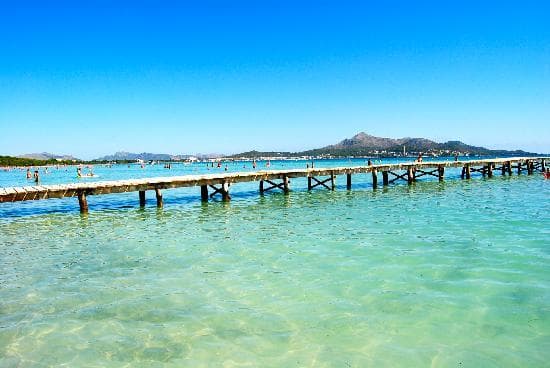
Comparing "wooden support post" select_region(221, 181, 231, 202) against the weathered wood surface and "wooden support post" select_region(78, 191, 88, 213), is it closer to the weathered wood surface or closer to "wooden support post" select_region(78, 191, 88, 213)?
the weathered wood surface

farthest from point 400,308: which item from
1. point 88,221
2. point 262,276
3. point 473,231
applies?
point 88,221

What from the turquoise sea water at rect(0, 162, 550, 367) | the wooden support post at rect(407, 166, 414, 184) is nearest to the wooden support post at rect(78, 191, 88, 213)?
the turquoise sea water at rect(0, 162, 550, 367)

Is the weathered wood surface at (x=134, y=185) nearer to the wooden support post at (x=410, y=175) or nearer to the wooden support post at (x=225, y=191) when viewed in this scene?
the wooden support post at (x=225, y=191)

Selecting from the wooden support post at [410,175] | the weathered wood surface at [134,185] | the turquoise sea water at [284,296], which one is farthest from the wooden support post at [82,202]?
the wooden support post at [410,175]

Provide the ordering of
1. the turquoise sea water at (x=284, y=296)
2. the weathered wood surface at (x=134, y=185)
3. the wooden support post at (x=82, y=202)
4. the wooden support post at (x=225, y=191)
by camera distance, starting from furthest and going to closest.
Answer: the wooden support post at (x=225, y=191)
the wooden support post at (x=82, y=202)
the weathered wood surface at (x=134, y=185)
the turquoise sea water at (x=284, y=296)

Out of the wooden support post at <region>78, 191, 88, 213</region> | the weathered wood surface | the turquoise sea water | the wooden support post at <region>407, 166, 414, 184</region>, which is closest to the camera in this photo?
the turquoise sea water

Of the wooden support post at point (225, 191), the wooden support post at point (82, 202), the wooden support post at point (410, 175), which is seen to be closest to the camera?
the wooden support post at point (82, 202)

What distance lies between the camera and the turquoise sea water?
659 centimetres

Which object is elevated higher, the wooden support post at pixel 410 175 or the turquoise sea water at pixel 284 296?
the wooden support post at pixel 410 175

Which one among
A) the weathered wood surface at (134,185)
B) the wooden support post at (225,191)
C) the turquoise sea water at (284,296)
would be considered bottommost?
the turquoise sea water at (284,296)

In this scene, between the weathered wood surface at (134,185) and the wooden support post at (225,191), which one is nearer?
the weathered wood surface at (134,185)

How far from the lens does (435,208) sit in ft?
73.9

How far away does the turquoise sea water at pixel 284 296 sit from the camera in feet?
21.6

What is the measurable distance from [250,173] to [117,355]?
25.9 meters
